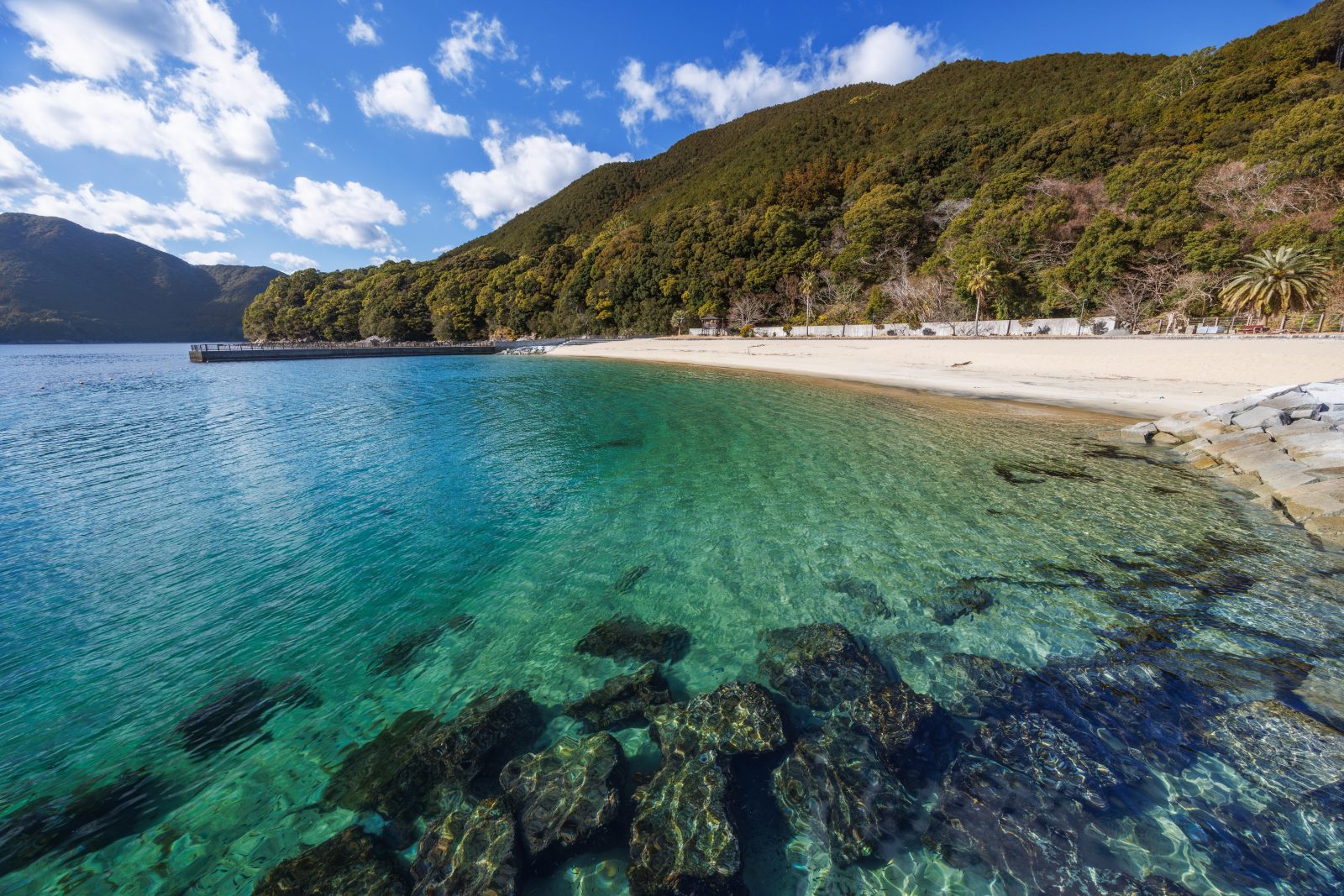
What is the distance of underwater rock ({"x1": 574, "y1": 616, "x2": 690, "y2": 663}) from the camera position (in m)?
5.63

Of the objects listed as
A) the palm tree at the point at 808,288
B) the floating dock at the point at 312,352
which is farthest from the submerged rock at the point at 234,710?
the floating dock at the point at 312,352

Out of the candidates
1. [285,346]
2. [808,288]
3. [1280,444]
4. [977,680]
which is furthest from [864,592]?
[285,346]

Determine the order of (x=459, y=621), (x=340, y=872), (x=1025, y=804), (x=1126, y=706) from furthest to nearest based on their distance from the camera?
(x=459, y=621) → (x=1126, y=706) → (x=1025, y=804) → (x=340, y=872)

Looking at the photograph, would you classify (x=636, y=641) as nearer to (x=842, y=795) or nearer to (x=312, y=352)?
(x=842, y=795)

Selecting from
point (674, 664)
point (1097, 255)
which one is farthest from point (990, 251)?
point (674, 664)

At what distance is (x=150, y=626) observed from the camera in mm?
6043

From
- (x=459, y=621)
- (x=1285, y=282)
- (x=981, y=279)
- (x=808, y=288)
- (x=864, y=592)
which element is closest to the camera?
(x=459, y=621)

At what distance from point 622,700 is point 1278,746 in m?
5.69

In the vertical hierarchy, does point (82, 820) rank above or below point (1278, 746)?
below

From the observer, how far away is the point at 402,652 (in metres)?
5.75

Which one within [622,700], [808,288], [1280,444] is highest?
[808,288]

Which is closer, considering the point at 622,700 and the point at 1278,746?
the point at 1278,746

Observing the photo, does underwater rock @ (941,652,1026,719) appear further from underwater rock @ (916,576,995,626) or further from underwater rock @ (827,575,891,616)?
underwater rock @ (827,575,891,616)

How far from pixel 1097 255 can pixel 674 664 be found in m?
47.5
